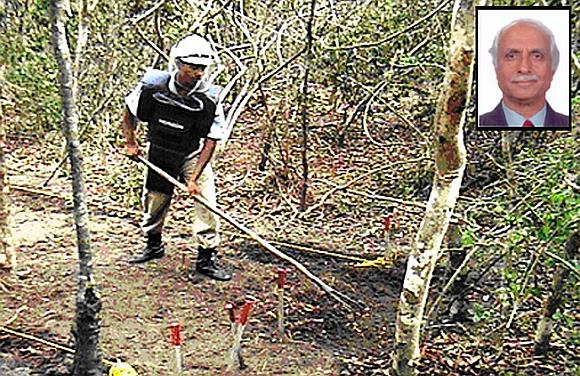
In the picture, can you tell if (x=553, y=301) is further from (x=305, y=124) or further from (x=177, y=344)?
(x=305, y=124)

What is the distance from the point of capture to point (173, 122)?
4645 millimetres

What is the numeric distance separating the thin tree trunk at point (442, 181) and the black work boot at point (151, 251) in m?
2.36

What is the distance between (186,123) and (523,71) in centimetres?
224

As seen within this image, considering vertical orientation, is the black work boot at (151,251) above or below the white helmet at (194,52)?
below

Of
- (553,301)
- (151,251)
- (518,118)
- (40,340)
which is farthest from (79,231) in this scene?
(553,301)

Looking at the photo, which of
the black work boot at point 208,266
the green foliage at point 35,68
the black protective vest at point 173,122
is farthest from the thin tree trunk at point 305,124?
the green foliage at point 35,68

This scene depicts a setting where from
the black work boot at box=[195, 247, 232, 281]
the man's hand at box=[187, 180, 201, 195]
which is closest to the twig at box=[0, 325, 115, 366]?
the man's hand at box=[187, 180, 201, 195]

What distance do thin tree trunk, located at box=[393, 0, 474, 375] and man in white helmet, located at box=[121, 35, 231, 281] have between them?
1.74 meters

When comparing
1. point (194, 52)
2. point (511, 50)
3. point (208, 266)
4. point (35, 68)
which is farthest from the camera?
point (35, 68)

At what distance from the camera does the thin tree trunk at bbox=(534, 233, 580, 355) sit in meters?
3.53

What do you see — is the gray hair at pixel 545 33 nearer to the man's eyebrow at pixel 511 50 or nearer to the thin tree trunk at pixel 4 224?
the man's eyebrow at pixel 511 50

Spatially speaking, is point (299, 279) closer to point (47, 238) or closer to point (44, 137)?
point (47, 238)

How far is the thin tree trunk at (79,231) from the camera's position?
3254 mm

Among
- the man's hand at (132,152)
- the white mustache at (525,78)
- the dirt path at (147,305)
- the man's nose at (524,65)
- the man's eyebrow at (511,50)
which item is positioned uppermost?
the man's eyebrow at (511,50)
